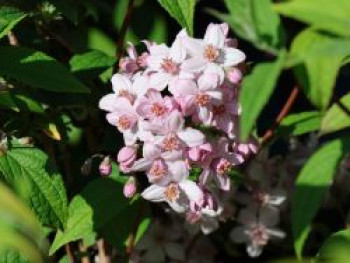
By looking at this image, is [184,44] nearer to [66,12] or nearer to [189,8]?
[189,8]

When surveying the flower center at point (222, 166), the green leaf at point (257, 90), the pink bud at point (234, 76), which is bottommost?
the flower center at point (222, 166)

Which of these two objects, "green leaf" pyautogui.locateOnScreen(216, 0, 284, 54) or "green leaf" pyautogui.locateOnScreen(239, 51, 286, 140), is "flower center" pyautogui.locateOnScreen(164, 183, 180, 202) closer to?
"green leaf" pyautogui.locateOnScreen(216, 0, 284, 54)

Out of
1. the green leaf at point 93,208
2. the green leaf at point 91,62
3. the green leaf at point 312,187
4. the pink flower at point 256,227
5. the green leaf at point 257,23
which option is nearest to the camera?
the green leaf at point 257,23

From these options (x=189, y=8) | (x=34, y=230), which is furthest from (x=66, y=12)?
(x=34, y=230)

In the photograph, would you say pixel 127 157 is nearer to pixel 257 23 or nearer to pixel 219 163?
pixel 219 163

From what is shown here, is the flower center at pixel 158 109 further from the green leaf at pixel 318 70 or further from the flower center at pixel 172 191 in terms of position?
the green leaf at pixel 318 70

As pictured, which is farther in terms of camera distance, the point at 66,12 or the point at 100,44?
the point at 100,44

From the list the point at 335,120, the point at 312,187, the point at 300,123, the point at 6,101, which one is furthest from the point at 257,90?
the point at 300,123

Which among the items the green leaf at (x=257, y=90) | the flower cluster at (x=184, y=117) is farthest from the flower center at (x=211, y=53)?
the green leaf at (x=257, y=90)
